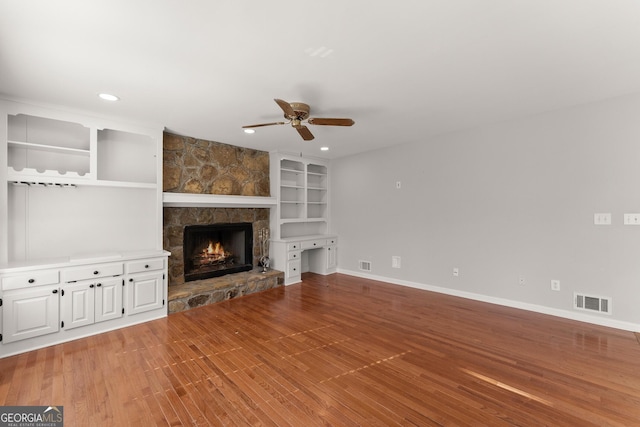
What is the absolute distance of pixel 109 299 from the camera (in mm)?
3311

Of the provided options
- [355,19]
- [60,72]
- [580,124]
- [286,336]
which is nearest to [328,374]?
[286,336]

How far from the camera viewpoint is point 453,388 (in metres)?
2.17

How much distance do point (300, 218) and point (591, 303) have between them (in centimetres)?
457

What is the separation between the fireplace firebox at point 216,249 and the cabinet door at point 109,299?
1133 mm

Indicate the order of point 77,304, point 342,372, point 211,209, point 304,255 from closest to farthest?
point 342,372, point 77,304, point 211,209, point 304,255

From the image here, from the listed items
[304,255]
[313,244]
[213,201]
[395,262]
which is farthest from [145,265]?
[395,262]

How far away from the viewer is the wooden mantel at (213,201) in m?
4.07

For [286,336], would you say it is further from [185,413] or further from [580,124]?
[580,124]

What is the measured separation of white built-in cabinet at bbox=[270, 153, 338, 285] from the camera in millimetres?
5383

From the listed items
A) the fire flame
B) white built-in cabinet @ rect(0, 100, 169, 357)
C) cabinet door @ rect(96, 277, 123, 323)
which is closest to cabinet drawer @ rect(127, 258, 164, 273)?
white built-in cabinet @ rect(0, 100, 169, 357)

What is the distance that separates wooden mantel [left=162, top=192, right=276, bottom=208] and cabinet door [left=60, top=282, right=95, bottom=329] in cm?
138

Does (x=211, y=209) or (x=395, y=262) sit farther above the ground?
(x=211, y=209)
